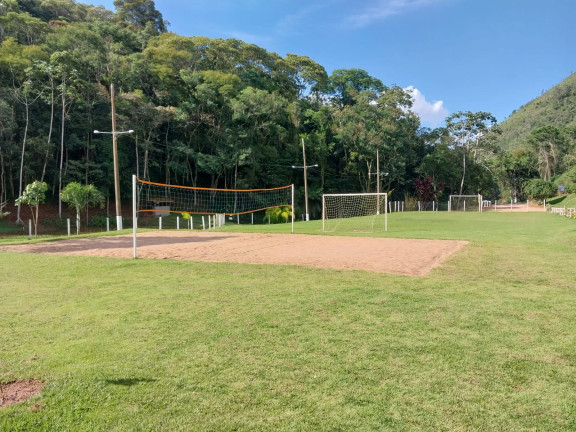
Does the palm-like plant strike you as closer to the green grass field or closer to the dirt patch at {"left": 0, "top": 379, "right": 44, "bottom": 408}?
the green grass field

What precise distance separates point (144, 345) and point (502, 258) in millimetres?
7693

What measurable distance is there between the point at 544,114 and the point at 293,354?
352 ft

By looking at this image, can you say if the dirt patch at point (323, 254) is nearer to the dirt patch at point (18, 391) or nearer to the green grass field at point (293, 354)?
Result: the green grass field at point (293, 354)

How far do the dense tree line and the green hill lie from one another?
44426 millimetres

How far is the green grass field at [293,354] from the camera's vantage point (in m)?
2.26

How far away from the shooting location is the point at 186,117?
31469 mm

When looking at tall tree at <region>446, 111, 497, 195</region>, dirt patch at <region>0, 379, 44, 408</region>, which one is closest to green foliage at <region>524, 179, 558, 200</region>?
tall tree at <region>446, 111, 497, 195</region>

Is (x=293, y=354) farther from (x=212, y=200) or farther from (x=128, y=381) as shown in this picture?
(x=212, y=200)

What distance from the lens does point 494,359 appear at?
2994 millimetres

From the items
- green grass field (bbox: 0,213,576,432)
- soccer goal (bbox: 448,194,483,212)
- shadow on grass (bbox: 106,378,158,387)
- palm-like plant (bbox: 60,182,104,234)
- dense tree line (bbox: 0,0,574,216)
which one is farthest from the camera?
soccer goal (bbox: 448,194,483,212)

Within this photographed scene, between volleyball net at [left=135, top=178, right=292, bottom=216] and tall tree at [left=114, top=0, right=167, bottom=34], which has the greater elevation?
tall tree at [left=114, top=0, right=167, bottom=34]

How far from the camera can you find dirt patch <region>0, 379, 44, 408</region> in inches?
95.5

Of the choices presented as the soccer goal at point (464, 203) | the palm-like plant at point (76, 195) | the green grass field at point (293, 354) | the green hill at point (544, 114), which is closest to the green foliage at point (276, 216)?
the palm-like plant at point (76, 195)

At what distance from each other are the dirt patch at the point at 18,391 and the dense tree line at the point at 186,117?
89.8 ft
